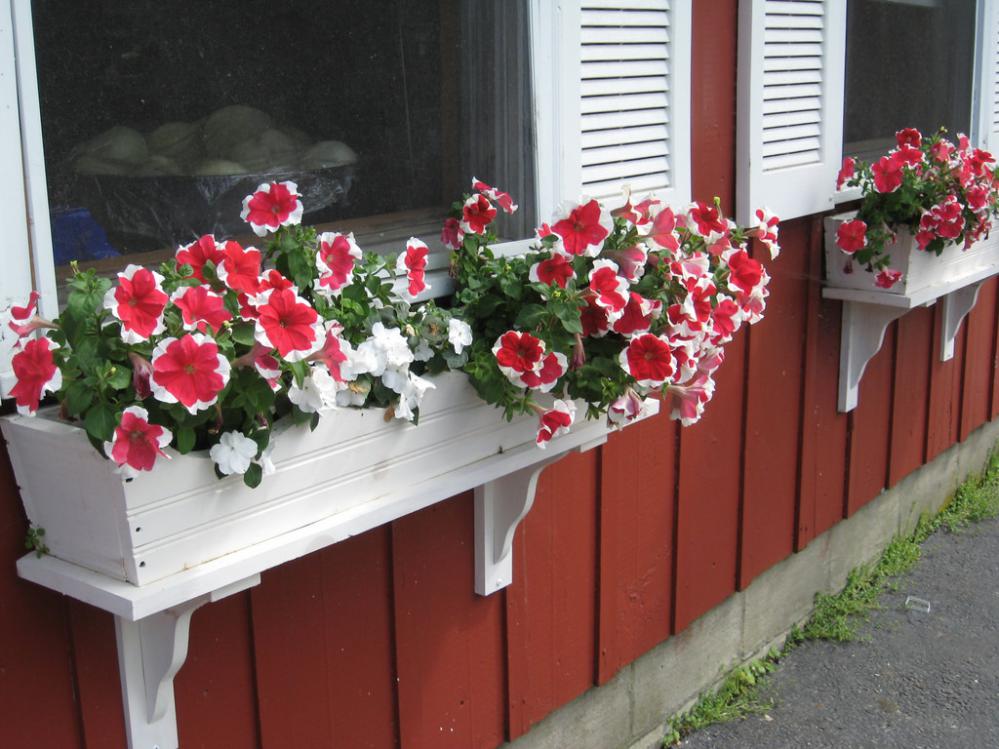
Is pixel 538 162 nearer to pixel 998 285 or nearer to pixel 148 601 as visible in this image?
pixel 148 601

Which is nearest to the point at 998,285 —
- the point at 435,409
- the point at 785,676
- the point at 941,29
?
the point at 941,29

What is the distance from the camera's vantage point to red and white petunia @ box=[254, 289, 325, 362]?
4.29ft

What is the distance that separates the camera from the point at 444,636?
2.22 metres

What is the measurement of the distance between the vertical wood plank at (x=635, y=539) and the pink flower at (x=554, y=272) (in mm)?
851

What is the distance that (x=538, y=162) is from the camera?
204cm

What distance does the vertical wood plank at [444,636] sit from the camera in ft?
6.95

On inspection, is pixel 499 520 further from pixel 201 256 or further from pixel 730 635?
pixel 730 635

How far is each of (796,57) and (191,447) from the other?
1993 millimetres

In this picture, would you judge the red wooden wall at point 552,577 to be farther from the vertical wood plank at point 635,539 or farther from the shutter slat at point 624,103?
the shutter slat at point 624,103

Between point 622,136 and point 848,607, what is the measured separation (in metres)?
1.97

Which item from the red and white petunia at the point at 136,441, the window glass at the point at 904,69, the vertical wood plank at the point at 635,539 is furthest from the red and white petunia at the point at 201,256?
the window glass at the point at 904,69

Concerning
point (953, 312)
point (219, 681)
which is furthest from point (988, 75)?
point (219, 681)

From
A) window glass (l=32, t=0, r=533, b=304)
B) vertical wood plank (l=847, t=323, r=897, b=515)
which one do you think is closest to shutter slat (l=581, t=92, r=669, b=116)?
window glass (l=32, t=0, r=533, b=304)

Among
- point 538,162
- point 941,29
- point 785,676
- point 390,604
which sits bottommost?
point 785,676
